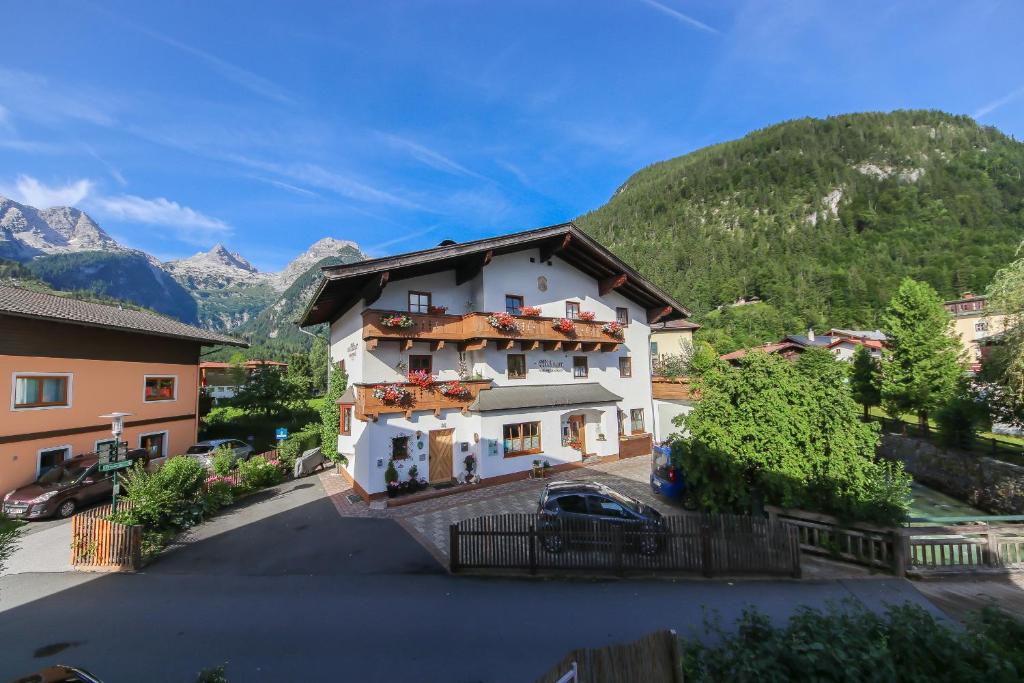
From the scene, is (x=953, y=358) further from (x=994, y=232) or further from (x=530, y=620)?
(x=994, y=232)

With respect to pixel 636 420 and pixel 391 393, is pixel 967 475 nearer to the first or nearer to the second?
pixel 636 420

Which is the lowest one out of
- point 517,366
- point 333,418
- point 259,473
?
point 259,473

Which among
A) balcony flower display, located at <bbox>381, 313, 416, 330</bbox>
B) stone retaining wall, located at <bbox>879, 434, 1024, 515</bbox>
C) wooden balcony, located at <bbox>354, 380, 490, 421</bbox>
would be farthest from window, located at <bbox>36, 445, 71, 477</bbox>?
stone retaining wall, located at <bbox>879, 434, 1024, 515</bbox>

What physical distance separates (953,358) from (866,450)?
779 inches

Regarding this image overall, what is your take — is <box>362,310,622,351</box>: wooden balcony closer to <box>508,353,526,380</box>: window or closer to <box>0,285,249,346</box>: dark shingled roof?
<box>508,353,526,380</box>: window

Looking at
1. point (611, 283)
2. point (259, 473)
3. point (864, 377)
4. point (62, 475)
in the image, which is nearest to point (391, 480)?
point (259, 473)

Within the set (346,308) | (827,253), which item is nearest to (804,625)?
(346,308)

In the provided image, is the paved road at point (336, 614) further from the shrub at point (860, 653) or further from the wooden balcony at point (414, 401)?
the wooden balcony at point (414, 401)

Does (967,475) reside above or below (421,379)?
below

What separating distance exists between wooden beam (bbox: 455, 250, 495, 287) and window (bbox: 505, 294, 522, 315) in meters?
2.01

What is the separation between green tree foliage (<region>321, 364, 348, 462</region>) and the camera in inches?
795

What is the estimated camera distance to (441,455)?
17.2m

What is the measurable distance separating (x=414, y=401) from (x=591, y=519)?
853 cm

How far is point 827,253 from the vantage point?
400 ft
